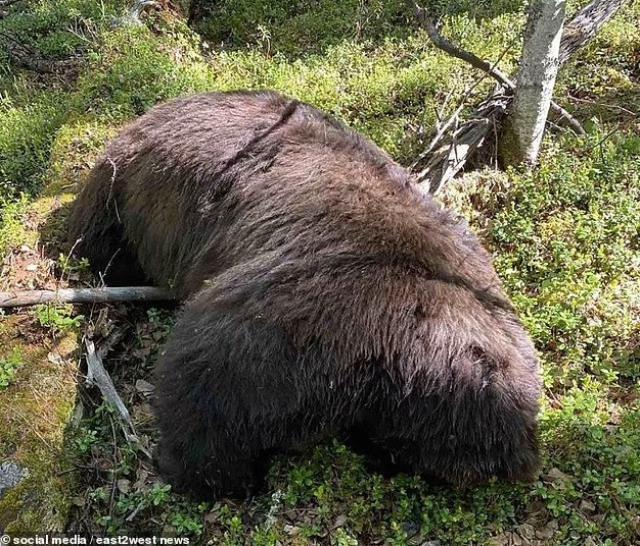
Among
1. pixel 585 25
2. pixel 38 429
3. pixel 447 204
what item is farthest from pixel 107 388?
pixel 585 25

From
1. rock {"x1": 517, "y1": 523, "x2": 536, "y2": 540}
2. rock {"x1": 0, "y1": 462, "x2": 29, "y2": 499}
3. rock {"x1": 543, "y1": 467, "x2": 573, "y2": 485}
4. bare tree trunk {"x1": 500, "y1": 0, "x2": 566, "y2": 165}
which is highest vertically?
bare tree trunk {"x1": 500, "y1": 0, "x2": 566, "y2": 165}

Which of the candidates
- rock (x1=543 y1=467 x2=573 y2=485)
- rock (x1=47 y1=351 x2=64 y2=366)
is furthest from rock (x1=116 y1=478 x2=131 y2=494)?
rock (x1=543 y1=467 x2=573 y2=485)

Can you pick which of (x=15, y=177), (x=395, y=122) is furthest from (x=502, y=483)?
(x=15, y=177)

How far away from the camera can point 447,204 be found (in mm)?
4859

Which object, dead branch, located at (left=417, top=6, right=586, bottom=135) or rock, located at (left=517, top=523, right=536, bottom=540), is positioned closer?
rock, located at (left=517, top=523, right=536, bottom=540)

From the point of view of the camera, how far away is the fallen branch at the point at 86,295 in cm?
405

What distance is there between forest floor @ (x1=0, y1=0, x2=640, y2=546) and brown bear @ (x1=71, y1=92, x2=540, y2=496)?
0.77ft

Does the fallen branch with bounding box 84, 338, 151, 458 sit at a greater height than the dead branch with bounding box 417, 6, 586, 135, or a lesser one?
lesser

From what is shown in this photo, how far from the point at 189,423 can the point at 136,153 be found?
1859mm

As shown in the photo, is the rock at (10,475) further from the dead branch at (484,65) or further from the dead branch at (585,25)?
the dead branch at (585,25)

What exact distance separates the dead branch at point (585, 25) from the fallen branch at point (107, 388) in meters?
4.36

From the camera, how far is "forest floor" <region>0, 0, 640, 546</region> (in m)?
3.12

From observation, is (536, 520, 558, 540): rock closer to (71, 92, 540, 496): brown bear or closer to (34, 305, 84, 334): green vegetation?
(71, 92, 540, 496): brown bear

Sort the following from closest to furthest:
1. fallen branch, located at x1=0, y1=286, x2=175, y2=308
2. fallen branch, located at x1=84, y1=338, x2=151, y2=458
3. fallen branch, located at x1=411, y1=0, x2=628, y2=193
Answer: fallen branch, located at x1=84, y1=338, x2=151, y2=458 → fallen branch, located at x1=0, y1=286, x2=175, y2=308 → fallen branch, located at x1=411, y1=0, x2=628, y2=193
